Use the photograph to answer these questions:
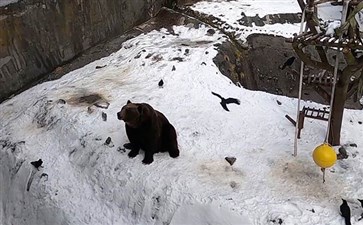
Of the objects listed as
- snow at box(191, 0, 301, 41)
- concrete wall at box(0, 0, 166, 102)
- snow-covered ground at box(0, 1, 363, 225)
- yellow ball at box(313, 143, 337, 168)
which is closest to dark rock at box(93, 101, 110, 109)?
snow-covered ground at box(0, 1, 363, 225)

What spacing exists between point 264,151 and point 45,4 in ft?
13.7

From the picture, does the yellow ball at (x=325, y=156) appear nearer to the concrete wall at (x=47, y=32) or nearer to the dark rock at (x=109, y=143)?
the dark rock at (x=109, y=143)

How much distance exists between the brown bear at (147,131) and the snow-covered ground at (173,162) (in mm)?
111

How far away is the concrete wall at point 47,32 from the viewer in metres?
6.85

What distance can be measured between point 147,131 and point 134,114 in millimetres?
282

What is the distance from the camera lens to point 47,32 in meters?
7.35

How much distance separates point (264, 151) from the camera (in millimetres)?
5176

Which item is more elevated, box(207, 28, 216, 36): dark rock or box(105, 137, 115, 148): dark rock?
box(105, 137, 115, 148): dark rock

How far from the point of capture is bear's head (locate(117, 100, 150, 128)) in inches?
179

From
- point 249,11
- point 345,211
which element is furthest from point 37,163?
point 249,11

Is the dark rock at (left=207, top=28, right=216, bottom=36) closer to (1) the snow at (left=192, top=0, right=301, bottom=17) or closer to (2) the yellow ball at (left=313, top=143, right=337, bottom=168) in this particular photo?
(1) the snow at (left=192, top=0, right=301, bottom=17)

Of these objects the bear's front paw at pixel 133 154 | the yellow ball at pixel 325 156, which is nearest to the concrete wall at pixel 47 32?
the bear's front paw at pixel 133 154

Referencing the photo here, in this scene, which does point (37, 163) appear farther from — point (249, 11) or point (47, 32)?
point (249, 11)

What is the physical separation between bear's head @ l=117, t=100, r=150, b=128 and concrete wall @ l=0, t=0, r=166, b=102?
2.95 metres
